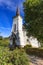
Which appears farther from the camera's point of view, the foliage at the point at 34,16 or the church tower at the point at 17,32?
the church tower at the point at 17,32

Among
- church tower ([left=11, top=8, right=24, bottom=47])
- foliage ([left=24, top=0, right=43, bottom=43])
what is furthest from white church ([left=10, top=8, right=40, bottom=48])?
foliage ([left=24, top=0, right=43, bottom=43])

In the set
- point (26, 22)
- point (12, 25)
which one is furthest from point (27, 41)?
point (26, 22)

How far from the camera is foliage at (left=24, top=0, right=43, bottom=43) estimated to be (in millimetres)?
23734

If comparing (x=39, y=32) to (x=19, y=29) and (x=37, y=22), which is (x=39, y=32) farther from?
(x=19, y=29)

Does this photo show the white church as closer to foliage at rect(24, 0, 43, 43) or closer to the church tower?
the church tower

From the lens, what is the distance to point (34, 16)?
24875mm

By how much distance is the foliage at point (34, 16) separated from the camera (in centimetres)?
2373

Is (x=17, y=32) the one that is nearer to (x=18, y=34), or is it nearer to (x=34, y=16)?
(x=18, y=34)

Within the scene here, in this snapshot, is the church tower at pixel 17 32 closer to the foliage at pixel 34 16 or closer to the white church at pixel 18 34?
the white church at pixel 18 34

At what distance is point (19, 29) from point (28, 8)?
26.8 metres

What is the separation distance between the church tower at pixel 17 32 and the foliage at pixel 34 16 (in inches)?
975

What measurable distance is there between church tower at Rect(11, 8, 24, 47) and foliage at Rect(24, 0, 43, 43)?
24.8m

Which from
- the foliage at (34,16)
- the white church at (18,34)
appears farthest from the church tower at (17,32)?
the foliage at (34,16)

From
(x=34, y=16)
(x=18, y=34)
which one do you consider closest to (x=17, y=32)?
(x=18, y=34)
